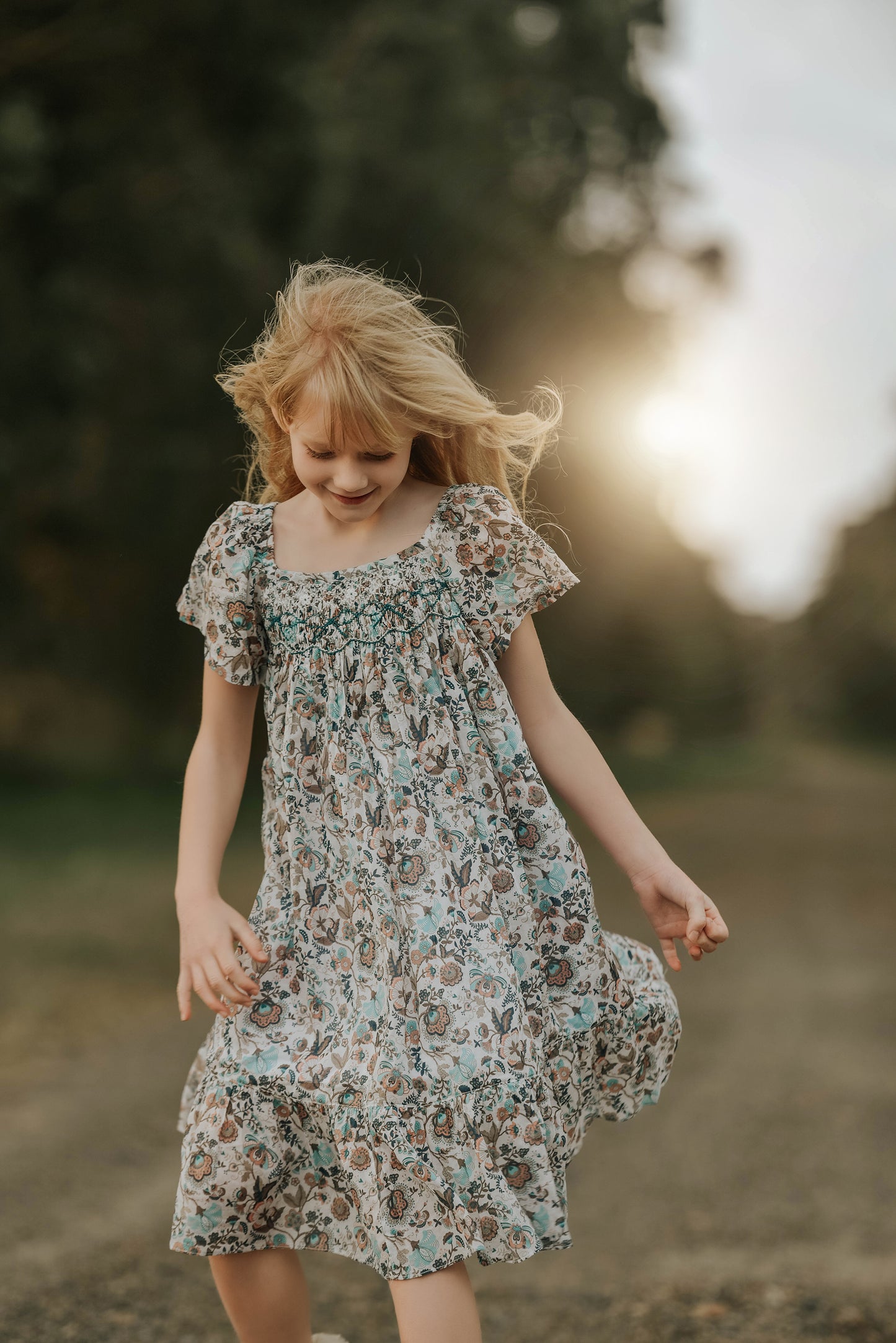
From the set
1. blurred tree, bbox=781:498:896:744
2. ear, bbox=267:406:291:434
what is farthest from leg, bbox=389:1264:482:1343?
blurred tree, bbox=781:498:896:744

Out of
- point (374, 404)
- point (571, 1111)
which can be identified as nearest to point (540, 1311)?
point (571, 1111)

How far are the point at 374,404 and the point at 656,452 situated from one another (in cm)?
1066

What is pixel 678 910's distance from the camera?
201 centimetres

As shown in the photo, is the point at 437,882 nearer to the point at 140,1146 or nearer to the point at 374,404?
the point at 374,404

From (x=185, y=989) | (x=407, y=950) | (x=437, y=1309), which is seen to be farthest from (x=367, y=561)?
(x=437, y=1309)

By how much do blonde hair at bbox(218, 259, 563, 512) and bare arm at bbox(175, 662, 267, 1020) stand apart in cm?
43

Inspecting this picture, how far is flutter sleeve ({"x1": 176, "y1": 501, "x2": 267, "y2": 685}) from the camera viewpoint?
79.5 inches

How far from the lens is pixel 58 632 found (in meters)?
8.70

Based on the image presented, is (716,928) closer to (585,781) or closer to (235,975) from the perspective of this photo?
(585,781)

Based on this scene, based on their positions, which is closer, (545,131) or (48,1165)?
(48,1165)

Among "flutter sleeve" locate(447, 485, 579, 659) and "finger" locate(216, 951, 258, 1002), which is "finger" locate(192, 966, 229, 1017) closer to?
"finger" locate(216, 951, 258, 1002)

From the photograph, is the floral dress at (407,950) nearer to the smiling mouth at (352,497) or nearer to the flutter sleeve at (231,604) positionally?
the flutter sleeve at (231,604)

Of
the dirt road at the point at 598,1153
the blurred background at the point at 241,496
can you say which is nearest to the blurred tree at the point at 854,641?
the blurred background at the point at 241,496

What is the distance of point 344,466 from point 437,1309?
1.21 metres
